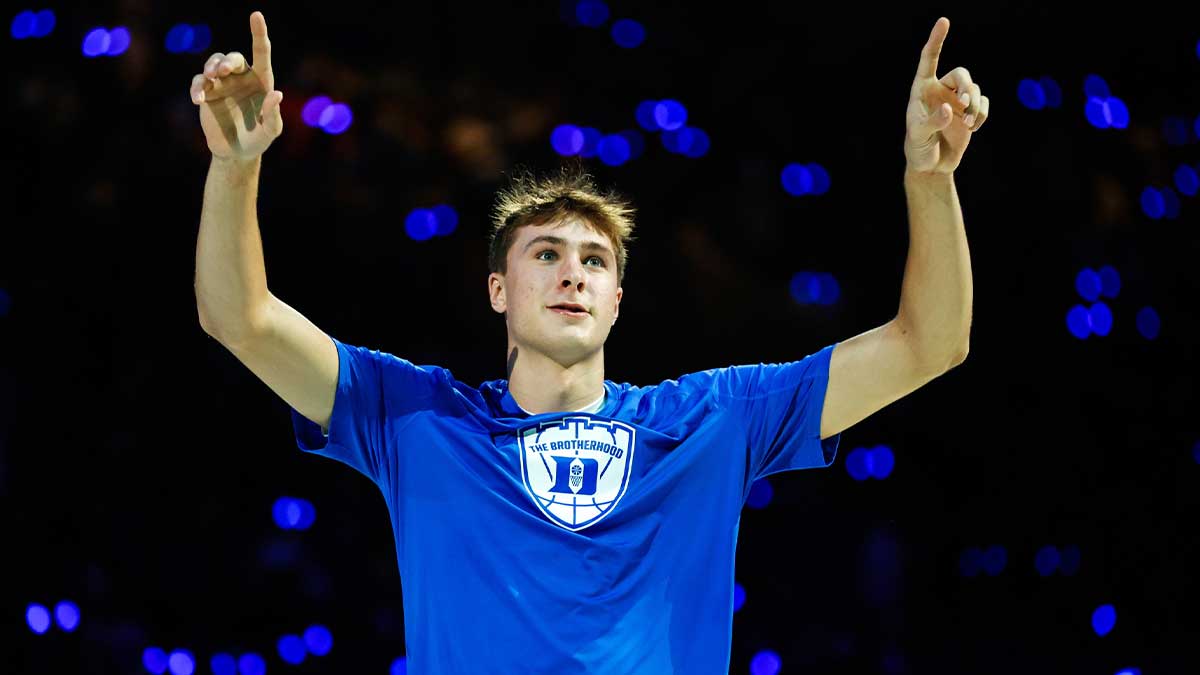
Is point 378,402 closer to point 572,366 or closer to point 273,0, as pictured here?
point 572,366

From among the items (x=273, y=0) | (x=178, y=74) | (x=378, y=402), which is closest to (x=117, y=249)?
(x=178, y=74)

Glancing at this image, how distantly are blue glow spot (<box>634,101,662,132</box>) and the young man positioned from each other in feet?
3.11

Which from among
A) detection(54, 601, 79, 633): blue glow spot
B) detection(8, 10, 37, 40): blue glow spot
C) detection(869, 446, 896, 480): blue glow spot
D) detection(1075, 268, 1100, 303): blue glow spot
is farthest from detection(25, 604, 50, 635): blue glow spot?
detection(1075, 268, 1100, 303): blue glow spot

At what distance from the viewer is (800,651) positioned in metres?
2.66

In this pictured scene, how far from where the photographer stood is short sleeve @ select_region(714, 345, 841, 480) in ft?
5.84

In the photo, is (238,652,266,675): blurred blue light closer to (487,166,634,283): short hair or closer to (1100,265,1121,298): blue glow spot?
(487,166,634,283): short hair

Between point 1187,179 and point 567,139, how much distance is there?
1.26m

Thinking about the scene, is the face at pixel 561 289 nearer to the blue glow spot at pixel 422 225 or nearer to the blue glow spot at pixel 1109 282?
Result: the blue glow spot at pixel 422 225

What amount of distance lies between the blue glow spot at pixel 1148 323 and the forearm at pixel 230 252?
1.83 meters

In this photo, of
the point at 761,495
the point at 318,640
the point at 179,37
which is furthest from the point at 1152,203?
the point at 179,37

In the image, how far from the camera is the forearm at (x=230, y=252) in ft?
5.16

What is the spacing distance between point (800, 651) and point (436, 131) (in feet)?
4.18

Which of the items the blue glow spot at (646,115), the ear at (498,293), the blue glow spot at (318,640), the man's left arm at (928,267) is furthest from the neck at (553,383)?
the blue glow spot at (646,115)

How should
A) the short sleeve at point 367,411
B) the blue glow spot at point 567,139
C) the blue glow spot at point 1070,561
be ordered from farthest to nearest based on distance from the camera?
the blue glow spot at point 567,139 < the blue glow spot at point 1070,561 < the short sleeve at point 367,411
